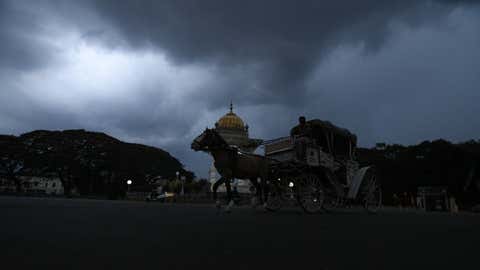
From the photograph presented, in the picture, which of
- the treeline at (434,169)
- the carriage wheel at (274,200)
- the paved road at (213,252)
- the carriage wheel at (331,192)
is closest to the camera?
the paved road at (213,252)

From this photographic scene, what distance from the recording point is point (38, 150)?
62.7 meters

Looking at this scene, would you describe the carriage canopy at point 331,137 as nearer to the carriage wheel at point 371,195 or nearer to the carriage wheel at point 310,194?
the carriage wheel at point 310,194

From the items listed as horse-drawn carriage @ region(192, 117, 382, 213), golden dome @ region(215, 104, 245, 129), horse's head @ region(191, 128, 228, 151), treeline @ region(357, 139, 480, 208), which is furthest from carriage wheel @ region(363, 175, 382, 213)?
golden dome @ region(215, 104, 245, 129)

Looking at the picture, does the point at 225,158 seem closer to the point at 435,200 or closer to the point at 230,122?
the point at 435,200

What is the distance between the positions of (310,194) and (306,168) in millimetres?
860

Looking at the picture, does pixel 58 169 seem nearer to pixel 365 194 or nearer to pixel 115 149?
pixel 115 149

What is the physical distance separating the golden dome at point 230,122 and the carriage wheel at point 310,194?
67689mm

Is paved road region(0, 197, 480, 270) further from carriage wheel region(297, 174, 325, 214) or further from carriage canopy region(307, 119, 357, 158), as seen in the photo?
carriage canopy region(307, 119, 357, 158)

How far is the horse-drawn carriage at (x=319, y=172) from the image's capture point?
12.3m

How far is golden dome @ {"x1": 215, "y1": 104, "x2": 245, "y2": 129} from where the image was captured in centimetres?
8069

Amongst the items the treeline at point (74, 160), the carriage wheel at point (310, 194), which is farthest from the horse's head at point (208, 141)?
the treeline at point (74, 160)

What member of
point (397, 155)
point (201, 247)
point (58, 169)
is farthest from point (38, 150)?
point (201, 247)

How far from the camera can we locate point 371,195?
1486 centimetres

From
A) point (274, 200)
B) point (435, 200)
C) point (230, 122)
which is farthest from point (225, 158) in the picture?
point (230, 122)
